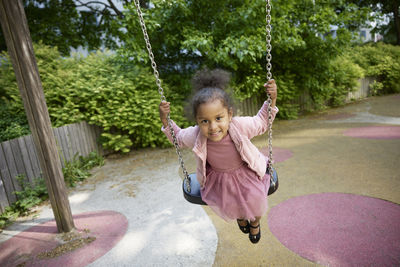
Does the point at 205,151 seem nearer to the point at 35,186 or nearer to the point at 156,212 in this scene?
the point at 156,212

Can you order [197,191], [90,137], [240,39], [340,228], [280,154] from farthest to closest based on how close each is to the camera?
[90,137], [240,39], [280,154], [340,228], [197,191]

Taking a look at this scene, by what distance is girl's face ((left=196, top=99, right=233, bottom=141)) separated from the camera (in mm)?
1722

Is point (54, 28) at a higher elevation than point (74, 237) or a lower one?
higher

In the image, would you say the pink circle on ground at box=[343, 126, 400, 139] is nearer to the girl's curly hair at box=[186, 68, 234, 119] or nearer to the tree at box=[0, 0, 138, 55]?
the girl's curly hair at box=[186, 68, 234, 119]

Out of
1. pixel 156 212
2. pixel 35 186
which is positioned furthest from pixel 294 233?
pixel 35 186

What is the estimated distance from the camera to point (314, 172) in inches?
170

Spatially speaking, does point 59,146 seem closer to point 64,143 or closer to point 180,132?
point 64,143

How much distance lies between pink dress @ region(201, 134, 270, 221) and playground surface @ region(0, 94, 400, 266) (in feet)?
2.48

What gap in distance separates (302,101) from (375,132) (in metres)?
4.30

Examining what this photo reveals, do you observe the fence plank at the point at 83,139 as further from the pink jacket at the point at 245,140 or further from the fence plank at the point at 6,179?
the pink jacket at the point at 245,140

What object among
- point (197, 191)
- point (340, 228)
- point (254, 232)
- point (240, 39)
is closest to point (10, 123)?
point (197, 191)

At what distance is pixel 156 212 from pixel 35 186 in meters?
2.33

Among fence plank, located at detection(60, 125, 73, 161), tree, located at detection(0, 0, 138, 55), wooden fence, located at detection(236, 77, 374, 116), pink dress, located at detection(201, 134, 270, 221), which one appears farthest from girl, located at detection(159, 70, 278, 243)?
wooden fence, located at detection(236, 77, 374, 116)

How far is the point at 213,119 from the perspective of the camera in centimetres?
175
